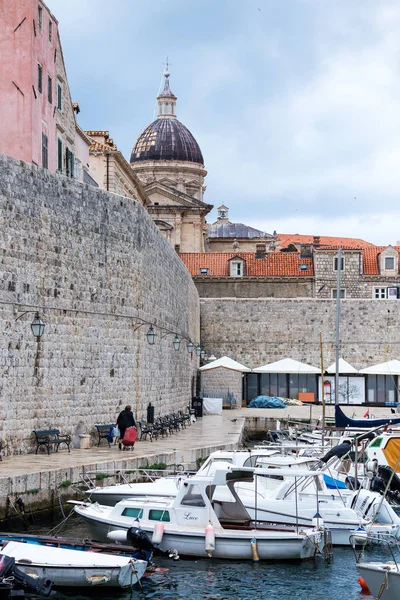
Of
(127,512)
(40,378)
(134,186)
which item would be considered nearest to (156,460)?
(40,378)

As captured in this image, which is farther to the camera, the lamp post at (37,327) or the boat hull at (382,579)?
the lamp post at (37,327)

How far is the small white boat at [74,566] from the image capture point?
14203 millimetres

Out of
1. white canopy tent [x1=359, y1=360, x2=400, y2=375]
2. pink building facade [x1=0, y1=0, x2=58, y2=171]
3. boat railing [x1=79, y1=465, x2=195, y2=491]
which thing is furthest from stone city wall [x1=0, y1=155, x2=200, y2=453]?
white canopy tent [x1=359, y1=360, x2=400, y2=375]

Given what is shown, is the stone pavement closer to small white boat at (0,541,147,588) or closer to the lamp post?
the lamp post

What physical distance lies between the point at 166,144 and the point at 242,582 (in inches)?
2845

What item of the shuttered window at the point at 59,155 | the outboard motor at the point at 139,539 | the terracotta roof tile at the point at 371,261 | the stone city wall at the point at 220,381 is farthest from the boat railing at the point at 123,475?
the terracotta roof tile at the point at 371,261

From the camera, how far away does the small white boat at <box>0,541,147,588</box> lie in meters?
14.2

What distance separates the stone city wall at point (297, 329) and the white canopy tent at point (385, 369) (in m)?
2.31

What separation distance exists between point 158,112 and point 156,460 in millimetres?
73823

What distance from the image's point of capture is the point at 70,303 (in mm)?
23391

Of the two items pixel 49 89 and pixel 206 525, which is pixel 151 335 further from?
pixel 206 525

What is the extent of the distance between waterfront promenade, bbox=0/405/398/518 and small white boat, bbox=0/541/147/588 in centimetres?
255

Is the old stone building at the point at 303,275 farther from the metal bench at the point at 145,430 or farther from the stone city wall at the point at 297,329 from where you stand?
the metal bench at the point at 145,430

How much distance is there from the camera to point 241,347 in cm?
5012
